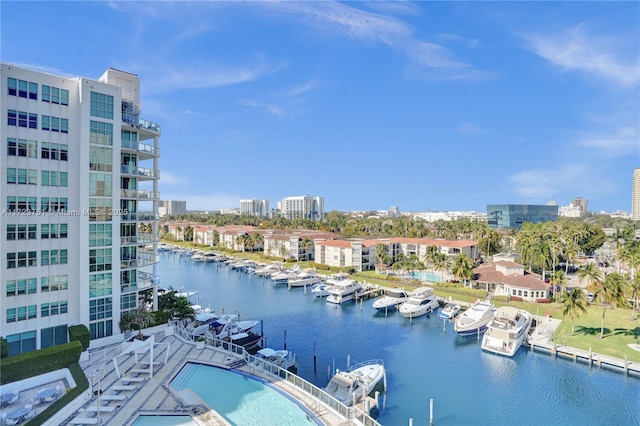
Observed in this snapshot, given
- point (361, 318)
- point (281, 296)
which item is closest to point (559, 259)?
point (361, 318)

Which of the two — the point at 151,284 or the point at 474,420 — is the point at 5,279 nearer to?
the point at 151,284

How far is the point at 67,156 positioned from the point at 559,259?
89213 mm

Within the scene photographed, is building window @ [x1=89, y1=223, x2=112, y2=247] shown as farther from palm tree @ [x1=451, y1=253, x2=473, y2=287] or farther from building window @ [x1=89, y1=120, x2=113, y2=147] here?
palm tree @ [x1=451, y1=253, x2=473, y2=287]

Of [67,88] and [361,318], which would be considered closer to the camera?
[67,88]

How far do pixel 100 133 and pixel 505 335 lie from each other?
133ft

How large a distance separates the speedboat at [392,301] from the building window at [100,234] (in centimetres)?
3484

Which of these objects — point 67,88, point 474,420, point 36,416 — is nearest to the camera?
point 36,416

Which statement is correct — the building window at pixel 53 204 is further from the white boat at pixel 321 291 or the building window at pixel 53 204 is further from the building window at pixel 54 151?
the white boat at pixel 321 291

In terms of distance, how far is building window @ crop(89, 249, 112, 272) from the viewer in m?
28.4

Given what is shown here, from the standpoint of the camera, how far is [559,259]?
8025 cm

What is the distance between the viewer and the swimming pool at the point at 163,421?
59.8 ft

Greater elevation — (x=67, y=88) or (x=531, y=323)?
(x=67, y=88)

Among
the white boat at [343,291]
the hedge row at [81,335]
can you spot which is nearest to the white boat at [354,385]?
the hedge row at [81,335]

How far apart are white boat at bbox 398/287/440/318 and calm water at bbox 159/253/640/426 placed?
1180 millimetres
